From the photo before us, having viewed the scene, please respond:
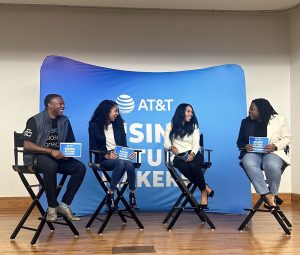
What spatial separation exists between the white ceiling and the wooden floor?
2659 mm

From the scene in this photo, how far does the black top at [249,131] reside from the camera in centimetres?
438

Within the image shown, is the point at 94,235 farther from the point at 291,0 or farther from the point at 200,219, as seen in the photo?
the point at 291,0

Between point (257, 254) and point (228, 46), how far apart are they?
11.6 ft

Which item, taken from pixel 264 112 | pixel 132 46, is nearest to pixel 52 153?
pixel 264 112

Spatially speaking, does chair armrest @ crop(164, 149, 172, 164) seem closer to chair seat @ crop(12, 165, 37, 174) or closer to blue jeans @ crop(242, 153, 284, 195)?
blue jeans @ crop(242, 153, 284, 195)

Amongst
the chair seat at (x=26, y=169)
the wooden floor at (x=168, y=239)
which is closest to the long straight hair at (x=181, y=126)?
the wooden floor at (x=168, y=239)

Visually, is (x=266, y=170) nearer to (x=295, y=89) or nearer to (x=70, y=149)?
(x=70, y=149)

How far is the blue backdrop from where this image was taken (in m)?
5.48

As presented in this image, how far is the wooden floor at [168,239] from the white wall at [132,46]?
171 cm

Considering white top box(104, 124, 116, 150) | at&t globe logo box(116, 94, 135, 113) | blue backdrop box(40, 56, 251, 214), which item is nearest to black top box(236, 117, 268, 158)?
blue backdrop box(40, 56, 251, 214)

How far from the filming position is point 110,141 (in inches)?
179

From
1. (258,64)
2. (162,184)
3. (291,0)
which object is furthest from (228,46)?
(162,184)

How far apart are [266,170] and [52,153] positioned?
197 centimetres

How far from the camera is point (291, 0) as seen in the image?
5.67 meters
